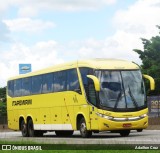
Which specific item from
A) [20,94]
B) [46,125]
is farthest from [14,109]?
[46,125]

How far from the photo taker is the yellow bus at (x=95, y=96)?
25.7 m

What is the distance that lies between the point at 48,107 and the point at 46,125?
1.10 meters

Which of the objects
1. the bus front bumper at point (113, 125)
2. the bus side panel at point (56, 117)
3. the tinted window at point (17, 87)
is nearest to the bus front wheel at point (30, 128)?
the tinted window at point (17, 87)

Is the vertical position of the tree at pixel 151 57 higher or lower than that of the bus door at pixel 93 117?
higher

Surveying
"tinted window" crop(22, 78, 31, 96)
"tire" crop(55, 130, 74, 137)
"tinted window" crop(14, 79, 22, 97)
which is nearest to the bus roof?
"tinted window" crop(22, 78, 31, 96)

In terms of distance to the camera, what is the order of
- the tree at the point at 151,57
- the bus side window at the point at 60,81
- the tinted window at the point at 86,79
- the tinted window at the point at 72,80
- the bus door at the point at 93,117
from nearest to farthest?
1. the bus door at the point at 93,117
2. the tinted window at the point at 86,79
3. the tinted window at the point at 72,80
4. the bus side window at the point at 60,81
5. the tree at the point at 151,57

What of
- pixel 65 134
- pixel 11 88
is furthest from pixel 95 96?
pixel 11 88

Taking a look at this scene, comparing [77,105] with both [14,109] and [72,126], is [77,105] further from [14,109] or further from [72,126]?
[14,109]

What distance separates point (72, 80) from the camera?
90.4 feet

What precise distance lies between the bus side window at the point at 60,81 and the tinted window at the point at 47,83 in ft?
1.55

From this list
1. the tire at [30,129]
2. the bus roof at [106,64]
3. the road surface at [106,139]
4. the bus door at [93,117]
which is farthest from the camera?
the tire at [30,129]

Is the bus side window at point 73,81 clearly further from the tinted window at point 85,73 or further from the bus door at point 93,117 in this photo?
the bus door at point 93,117

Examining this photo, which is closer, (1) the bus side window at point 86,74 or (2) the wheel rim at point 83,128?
(1) the bus side window at point 86,74

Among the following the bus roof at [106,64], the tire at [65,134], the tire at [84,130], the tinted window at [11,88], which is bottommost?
the tire at [65,134]
